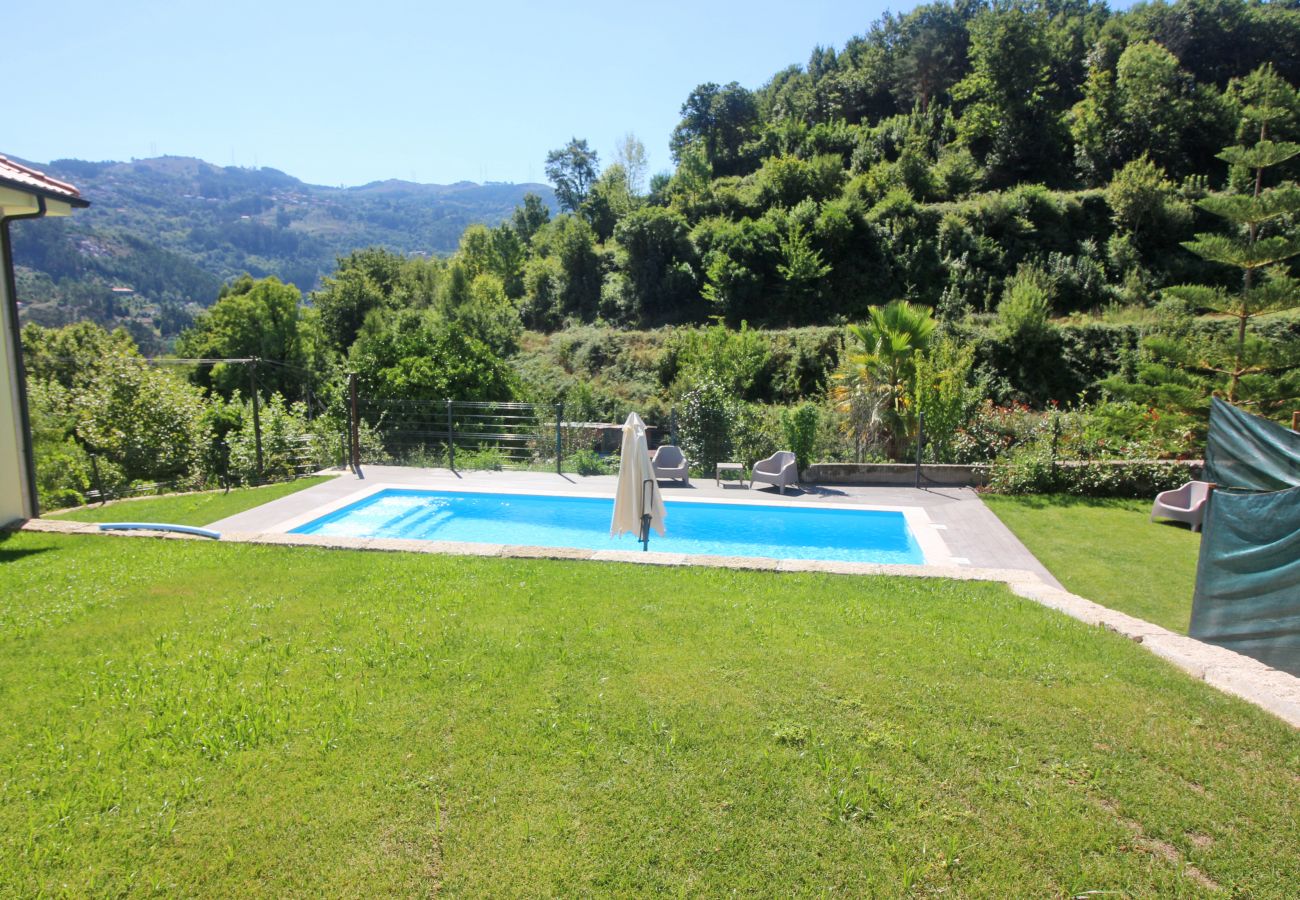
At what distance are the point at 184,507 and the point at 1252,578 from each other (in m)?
11.0

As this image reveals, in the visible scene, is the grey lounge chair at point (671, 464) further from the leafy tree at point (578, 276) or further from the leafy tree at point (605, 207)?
the leafy tree at point (605, 207)

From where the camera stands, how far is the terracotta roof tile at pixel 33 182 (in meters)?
6.82

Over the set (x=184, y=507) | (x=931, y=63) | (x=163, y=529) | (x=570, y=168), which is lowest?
(x=184, y=507)

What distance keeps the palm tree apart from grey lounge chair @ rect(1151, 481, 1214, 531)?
13.0ft

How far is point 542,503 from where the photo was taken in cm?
1127

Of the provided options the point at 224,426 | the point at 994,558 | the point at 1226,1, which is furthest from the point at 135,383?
the point at 1226,1

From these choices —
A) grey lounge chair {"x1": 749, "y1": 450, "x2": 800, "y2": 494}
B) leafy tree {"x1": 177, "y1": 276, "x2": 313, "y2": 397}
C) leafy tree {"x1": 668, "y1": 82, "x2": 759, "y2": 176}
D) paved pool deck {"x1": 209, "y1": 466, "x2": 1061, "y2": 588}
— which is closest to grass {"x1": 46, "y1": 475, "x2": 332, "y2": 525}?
paved pool deck {"x1": 209, "y1": 466, "x2": 1061, "y2": 588}

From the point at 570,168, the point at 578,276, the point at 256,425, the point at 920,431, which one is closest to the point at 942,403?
the point at 920,431

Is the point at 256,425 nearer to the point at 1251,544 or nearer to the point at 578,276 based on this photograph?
the point at 1251,544

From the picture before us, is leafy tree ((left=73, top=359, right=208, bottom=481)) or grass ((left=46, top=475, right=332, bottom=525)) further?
leafy tree ((left=73, top=359, right=208, bottom=481))

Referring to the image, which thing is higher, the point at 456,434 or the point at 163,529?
the point at 456,434

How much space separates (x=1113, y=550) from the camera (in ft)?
26.5

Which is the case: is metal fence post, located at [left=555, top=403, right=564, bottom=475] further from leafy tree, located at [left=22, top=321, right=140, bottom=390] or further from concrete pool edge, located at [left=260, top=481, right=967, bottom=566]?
leafy tree, located at [left=22, top=321, right=140, bottom=390]

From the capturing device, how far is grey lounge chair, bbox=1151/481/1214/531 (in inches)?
350
